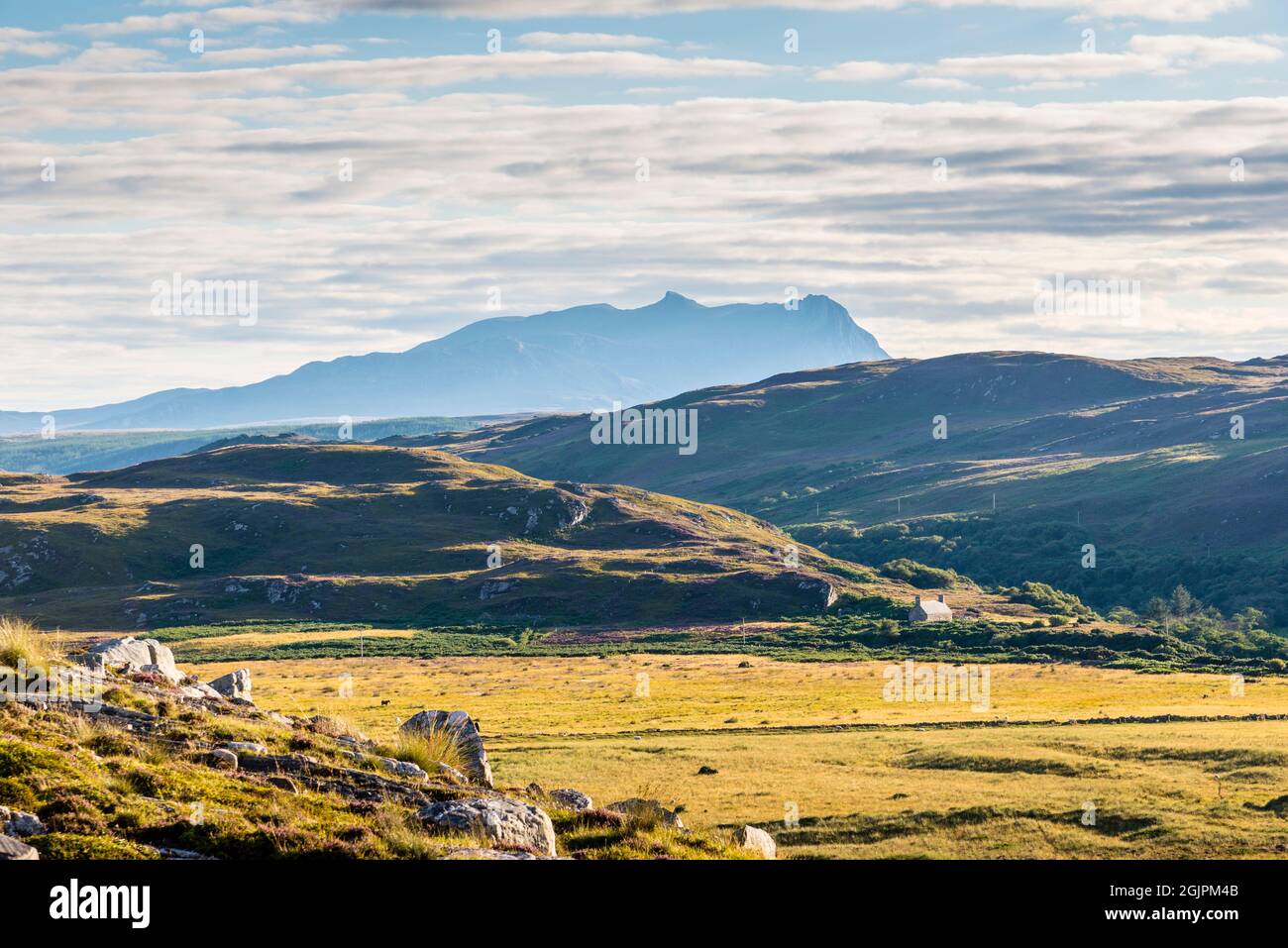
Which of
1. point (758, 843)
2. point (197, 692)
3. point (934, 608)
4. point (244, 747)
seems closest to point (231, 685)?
point (197, 692)

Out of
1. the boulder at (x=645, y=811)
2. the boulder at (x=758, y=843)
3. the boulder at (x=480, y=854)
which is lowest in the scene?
the boulder at (x=758, y=843)

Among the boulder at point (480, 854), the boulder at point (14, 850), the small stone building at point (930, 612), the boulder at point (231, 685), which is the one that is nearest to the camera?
the boulder at point (14, 850)

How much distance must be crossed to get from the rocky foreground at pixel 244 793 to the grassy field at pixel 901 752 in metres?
14.4

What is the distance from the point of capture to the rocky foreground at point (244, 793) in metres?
22.2

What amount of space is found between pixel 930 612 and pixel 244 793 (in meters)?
168

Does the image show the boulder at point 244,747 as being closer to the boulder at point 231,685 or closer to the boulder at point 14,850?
the boulder at point 14,850

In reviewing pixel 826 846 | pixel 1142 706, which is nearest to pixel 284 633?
pixel 1142 706

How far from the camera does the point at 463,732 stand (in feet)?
126

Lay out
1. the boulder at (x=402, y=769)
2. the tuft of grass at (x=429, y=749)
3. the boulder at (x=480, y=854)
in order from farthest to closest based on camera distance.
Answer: the tuft of grass at (x=429, y=749) < the boulder at (x=402, y=769) < the boulder at (x=480, y=854)

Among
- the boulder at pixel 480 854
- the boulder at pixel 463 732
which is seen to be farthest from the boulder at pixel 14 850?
the boulder at pixel 463 732

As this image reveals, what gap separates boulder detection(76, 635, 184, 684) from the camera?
125 feet

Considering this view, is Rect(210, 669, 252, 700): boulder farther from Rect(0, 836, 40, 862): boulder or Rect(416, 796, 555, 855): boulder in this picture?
Rect(0, 836, 40, 862): boulder

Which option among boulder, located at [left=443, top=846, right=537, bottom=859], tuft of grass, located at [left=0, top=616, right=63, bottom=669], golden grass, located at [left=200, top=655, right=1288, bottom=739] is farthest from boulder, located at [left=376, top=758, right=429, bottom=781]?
golden grass, located at [left=200, top=655, right=1288, bottom=739]
